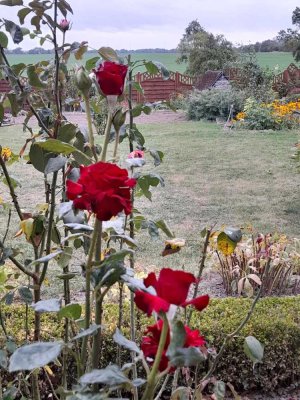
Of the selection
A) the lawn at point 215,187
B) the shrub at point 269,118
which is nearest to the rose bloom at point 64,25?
the lawn at point 215,187

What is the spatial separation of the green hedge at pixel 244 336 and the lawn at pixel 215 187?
1167 millimetres

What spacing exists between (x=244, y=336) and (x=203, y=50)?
564 inches

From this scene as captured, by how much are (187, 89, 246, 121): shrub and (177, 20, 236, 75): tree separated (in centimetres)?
384

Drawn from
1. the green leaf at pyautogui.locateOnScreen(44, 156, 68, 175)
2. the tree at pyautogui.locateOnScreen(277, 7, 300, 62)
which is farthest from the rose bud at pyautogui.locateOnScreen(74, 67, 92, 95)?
the tree at pyautogui.locateOnScreen(277, 7, 300, 62)

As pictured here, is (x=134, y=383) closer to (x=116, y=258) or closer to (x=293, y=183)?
(x=116, y=258)

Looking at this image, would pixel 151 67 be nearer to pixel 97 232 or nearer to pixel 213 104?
pixel 97 232

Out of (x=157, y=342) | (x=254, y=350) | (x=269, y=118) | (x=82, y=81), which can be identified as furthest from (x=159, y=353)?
(x=269, y=118)

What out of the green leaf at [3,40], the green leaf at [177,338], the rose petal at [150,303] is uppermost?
the green leaf at [3,40]

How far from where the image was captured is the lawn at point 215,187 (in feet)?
14.5

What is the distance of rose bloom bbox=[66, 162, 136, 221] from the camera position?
0.68 metres

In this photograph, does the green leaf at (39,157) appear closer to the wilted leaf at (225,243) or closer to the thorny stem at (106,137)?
the thorny stem at (106,137)

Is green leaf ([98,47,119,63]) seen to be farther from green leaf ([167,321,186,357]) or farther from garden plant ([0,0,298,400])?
green leaf ([167,321,186,357])

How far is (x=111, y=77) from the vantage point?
2.46 feet

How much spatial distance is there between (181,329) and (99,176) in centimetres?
21
